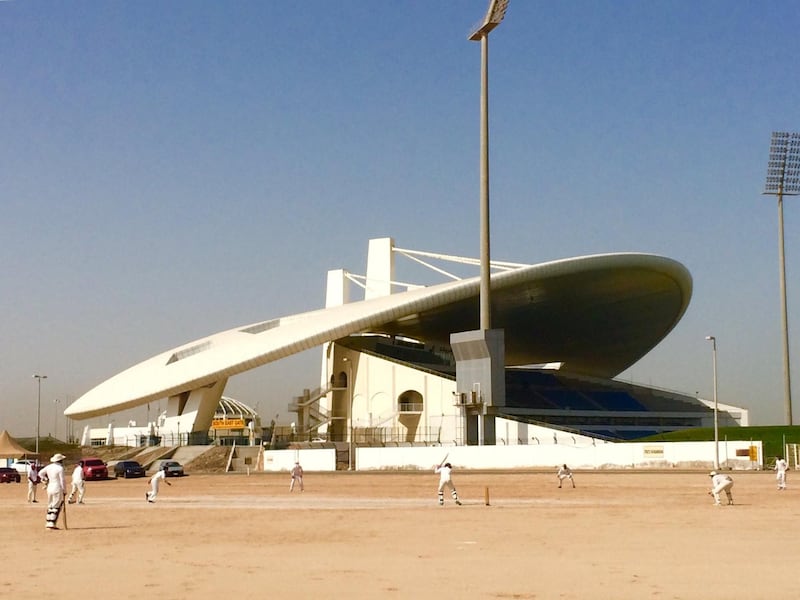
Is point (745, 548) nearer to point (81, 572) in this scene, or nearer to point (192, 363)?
point (81, 572)

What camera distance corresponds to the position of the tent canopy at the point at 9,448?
78625mm

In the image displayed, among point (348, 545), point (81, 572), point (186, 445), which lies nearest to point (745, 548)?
point (348, 545)

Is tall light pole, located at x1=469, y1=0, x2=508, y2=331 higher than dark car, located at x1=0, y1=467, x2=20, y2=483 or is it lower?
higher

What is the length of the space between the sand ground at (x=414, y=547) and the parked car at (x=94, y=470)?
21.1 meters

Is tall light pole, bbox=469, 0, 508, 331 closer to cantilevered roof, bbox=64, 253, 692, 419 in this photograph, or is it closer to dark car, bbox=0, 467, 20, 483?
cantilevered roof, bbox=64, 253, 692, 419

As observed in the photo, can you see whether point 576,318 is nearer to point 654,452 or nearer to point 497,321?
point 497,321

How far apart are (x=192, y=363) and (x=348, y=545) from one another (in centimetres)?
5452

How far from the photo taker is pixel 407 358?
3118 inches

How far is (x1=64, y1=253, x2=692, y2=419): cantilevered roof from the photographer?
6812 cm

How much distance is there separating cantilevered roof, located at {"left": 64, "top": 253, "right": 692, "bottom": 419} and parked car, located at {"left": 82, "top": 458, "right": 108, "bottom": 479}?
1393 centimetres

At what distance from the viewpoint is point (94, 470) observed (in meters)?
54.2

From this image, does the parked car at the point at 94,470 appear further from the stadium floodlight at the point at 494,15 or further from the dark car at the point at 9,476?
the stadium floodlight at the point at 494,15

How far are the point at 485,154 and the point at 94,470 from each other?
26834 millimetres

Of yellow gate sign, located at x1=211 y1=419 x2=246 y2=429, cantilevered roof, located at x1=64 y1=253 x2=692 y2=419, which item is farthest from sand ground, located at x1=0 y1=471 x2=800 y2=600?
yellow gate sign, located at x1=211 y1=419 x2=246 y2=429
